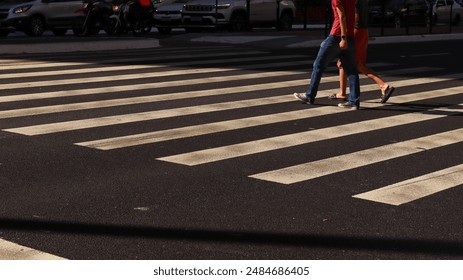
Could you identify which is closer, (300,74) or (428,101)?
(428,101)

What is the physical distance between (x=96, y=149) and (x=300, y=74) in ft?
27.7

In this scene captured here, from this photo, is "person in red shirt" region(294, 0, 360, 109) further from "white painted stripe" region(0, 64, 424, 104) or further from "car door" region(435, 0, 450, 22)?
"car door" region(435, 0, 450, 22)

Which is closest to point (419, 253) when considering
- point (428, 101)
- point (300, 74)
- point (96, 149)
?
point (96, 149)

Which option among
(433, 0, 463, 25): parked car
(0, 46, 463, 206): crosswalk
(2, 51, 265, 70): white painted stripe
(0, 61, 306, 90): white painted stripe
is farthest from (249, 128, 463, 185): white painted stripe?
(433, 0, 463, 25): parked car

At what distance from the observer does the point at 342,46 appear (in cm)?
1182

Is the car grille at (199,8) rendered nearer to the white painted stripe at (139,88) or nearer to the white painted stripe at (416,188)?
the white painted stripe at (139,88)

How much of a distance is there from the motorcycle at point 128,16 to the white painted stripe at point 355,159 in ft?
66.6

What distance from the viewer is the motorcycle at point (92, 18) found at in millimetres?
29453

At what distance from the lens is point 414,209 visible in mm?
6957

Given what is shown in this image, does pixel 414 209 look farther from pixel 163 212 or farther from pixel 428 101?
pixel 428 101

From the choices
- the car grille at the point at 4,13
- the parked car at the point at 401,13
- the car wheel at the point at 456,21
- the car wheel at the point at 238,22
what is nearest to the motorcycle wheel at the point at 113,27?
the car grille at the point at 4,13

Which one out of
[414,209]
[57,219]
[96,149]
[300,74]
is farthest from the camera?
[300,74]

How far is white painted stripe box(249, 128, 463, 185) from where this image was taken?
316 inches

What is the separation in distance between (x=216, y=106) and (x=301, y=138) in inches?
101
